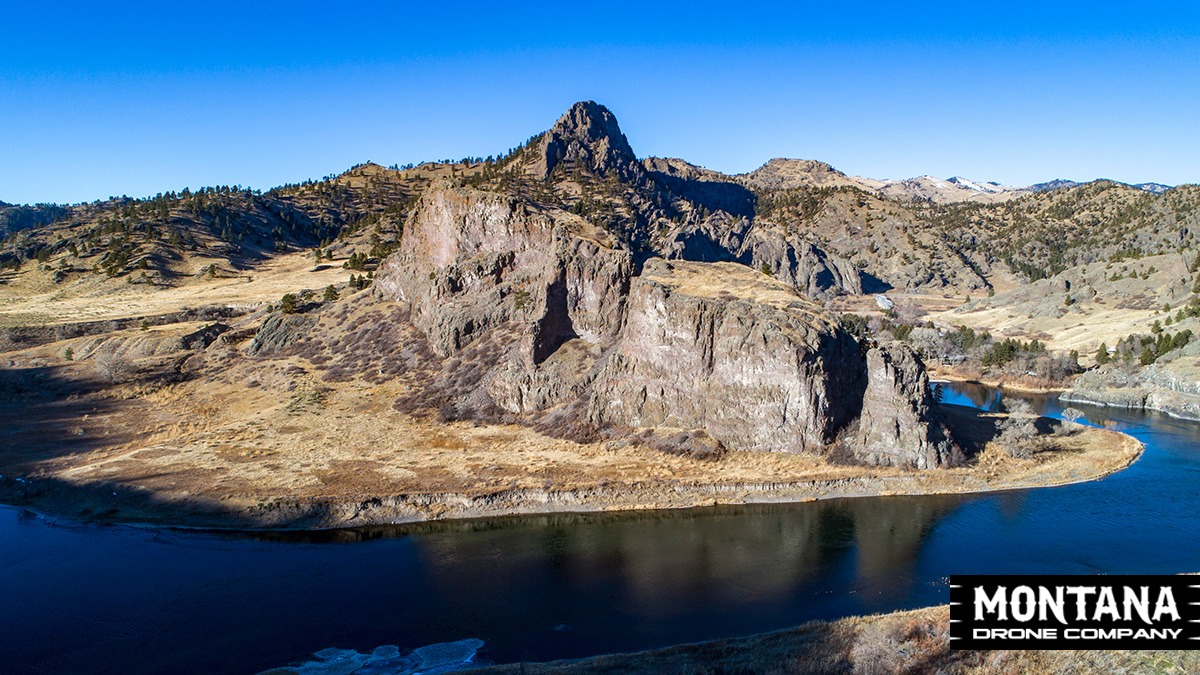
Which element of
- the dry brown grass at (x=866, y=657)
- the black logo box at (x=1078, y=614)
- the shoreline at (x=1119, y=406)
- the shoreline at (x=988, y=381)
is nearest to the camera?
the black logo box at (x=1078, y=614)

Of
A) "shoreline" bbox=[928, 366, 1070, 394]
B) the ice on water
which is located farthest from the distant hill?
the ice on water

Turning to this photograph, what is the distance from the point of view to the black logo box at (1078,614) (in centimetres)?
1786

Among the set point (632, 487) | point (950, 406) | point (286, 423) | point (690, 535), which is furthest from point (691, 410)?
point (286, 423)

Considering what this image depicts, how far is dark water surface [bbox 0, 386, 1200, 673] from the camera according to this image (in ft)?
103

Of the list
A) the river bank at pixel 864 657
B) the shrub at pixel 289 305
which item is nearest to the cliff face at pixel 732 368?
the river bank at pixel 864 657

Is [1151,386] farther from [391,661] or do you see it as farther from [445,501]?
[391,661]

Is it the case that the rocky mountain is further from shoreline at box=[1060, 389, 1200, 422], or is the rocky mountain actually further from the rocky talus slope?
shoreline at box=[1060, 389, 1200, 422]

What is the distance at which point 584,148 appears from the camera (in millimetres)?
186750

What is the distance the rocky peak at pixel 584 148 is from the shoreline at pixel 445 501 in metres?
133

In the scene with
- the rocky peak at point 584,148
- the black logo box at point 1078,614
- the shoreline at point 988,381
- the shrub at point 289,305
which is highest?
the rocky peak at point 584,148

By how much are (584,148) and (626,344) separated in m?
134

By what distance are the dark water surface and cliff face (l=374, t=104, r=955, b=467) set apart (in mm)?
8288

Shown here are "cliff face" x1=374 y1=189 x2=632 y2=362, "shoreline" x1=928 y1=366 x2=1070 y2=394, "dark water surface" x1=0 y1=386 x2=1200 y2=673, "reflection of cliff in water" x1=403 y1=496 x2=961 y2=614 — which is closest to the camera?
"dark water surface" x1=0 y1=386 x2=1200 y2=673

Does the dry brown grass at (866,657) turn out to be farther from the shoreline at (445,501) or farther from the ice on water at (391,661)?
the shoreline at (445,501)
